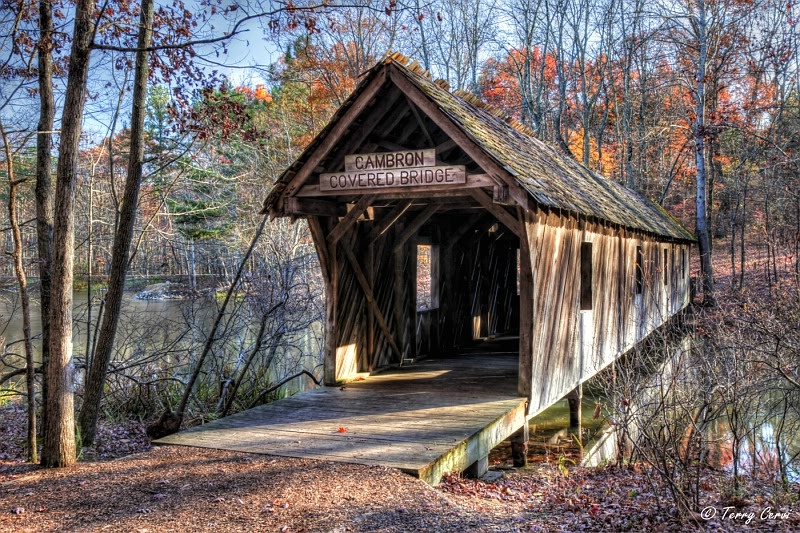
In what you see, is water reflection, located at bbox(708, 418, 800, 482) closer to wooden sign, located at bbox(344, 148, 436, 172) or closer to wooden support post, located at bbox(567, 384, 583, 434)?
wooden support post, located at bbox(567, 384, 583, 434)

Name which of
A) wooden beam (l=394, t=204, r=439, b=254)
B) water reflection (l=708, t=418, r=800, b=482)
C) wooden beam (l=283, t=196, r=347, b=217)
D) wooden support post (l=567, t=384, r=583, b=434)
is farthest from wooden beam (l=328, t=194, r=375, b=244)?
water reflection (l=708, t=418, r=800, b=482)

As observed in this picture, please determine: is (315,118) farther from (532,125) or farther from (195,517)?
(195,517)

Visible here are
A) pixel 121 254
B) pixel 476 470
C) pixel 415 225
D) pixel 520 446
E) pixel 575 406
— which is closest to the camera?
pixel 476 470

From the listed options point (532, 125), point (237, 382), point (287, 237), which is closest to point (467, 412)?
point (237, 382)

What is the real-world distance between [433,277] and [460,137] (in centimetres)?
491

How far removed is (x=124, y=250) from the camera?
802 centimetres

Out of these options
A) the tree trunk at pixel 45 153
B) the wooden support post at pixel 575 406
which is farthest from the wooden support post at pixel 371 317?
the tree trunk at pixel 45 153

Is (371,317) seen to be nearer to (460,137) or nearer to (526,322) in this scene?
(526,322)

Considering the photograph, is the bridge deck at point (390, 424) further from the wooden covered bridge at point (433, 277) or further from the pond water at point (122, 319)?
the pond water at point (122, 319)

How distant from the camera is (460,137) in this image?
781cm

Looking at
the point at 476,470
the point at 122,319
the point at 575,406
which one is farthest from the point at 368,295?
the point at 122,319

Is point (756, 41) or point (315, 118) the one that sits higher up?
point (756, 41)

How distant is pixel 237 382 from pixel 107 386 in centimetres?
215

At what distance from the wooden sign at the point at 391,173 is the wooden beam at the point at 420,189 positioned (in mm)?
50
